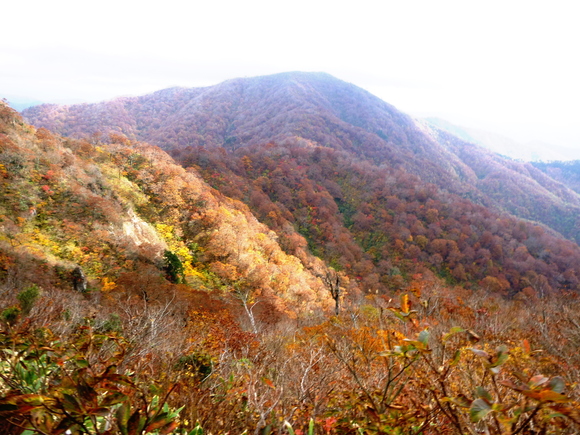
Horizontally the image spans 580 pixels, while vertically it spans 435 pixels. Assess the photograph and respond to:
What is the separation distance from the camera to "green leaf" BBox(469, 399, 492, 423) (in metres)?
0.98

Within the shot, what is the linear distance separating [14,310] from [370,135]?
5892 inches

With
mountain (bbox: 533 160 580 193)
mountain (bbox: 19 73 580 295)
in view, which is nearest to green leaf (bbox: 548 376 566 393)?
mountain (bbox: 19 73 580 295)

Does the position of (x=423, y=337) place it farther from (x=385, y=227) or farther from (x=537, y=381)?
(x=385, y=227)

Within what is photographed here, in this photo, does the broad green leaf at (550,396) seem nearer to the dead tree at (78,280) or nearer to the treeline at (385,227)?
the dead tree at (78,280)

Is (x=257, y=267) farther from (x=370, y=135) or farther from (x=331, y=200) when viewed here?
(x=370, y=135)

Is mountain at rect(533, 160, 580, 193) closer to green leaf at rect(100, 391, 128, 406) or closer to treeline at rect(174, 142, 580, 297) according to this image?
treeline at rect(174, 142, 580, 297)

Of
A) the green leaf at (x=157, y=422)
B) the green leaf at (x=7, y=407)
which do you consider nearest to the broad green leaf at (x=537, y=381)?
the green leaf at (x=157, y=422)

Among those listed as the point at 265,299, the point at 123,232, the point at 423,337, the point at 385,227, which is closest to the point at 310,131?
the point at 385,227

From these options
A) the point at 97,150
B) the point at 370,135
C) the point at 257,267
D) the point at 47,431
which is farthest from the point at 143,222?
the point at 370,135

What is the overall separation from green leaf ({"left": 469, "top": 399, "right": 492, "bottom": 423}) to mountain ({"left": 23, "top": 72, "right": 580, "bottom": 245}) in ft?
348

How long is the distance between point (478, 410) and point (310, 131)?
448ft

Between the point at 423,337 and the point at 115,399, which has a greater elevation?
the point at 423,337

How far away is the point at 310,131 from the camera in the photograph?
131m

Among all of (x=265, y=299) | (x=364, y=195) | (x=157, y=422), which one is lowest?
(x=265, y=299)
